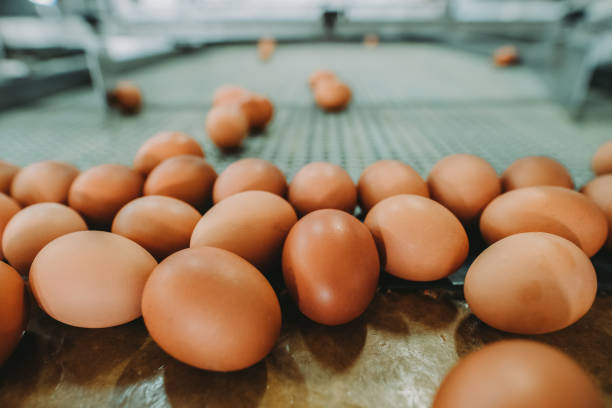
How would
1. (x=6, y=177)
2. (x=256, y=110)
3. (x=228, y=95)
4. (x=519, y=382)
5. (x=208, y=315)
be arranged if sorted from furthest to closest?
(x=228, y=95) → (x=256, y=110) → (x=6, y=177) → (x=208, y=315) → (x=519, y=382)

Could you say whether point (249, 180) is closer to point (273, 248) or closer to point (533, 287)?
point (273, 248)

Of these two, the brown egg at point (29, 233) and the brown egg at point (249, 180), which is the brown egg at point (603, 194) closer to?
the brown egg at point (249, 180)

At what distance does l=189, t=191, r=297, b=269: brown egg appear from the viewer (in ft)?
1.97

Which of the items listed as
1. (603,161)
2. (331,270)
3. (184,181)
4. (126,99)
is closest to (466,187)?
(331,270)

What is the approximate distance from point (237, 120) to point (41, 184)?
632 millimetres

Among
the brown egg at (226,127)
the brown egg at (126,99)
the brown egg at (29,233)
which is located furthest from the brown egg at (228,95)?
the brown egg at (29,233)

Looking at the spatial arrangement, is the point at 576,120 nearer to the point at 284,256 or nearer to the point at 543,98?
the point at 543,98

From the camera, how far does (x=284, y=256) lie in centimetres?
57

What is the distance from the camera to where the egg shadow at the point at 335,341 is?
504mm

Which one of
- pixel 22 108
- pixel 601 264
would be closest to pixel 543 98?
pixel 601 264

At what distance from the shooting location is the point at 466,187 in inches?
29.6

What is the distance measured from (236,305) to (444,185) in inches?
22.1

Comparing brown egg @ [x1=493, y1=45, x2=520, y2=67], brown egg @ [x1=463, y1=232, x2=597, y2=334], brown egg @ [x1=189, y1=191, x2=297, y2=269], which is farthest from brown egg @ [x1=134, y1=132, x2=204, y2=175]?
brown egg @ [x1=493, y1=45, x2=520, y2=67]

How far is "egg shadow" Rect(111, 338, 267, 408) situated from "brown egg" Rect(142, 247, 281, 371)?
38 mm
